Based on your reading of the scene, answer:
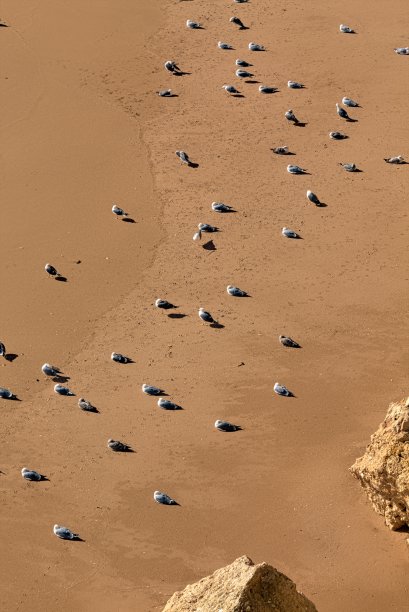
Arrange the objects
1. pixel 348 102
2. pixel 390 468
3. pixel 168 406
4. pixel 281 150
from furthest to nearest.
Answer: pixel 348 102 < pixel 281 150 < pixel 168 406 < pixel 390 468

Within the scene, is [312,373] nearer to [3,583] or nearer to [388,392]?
[388,392]

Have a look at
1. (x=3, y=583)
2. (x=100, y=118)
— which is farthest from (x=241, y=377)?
(x=100, y=118)

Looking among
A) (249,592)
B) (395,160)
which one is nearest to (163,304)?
(395,160)

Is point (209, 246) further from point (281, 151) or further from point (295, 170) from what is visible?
point (281, 151)

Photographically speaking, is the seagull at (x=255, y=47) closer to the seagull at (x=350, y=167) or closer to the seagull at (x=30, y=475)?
the seagull at (x=350, y=167)

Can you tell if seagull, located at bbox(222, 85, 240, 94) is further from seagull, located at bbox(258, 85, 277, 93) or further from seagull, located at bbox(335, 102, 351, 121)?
seagull, located at bbox(335, 102, 351, 121)

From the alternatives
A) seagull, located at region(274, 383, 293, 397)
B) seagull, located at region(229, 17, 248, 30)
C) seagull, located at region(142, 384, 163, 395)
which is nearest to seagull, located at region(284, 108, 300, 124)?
seagull, located at region(229, 17, 248, 30)
